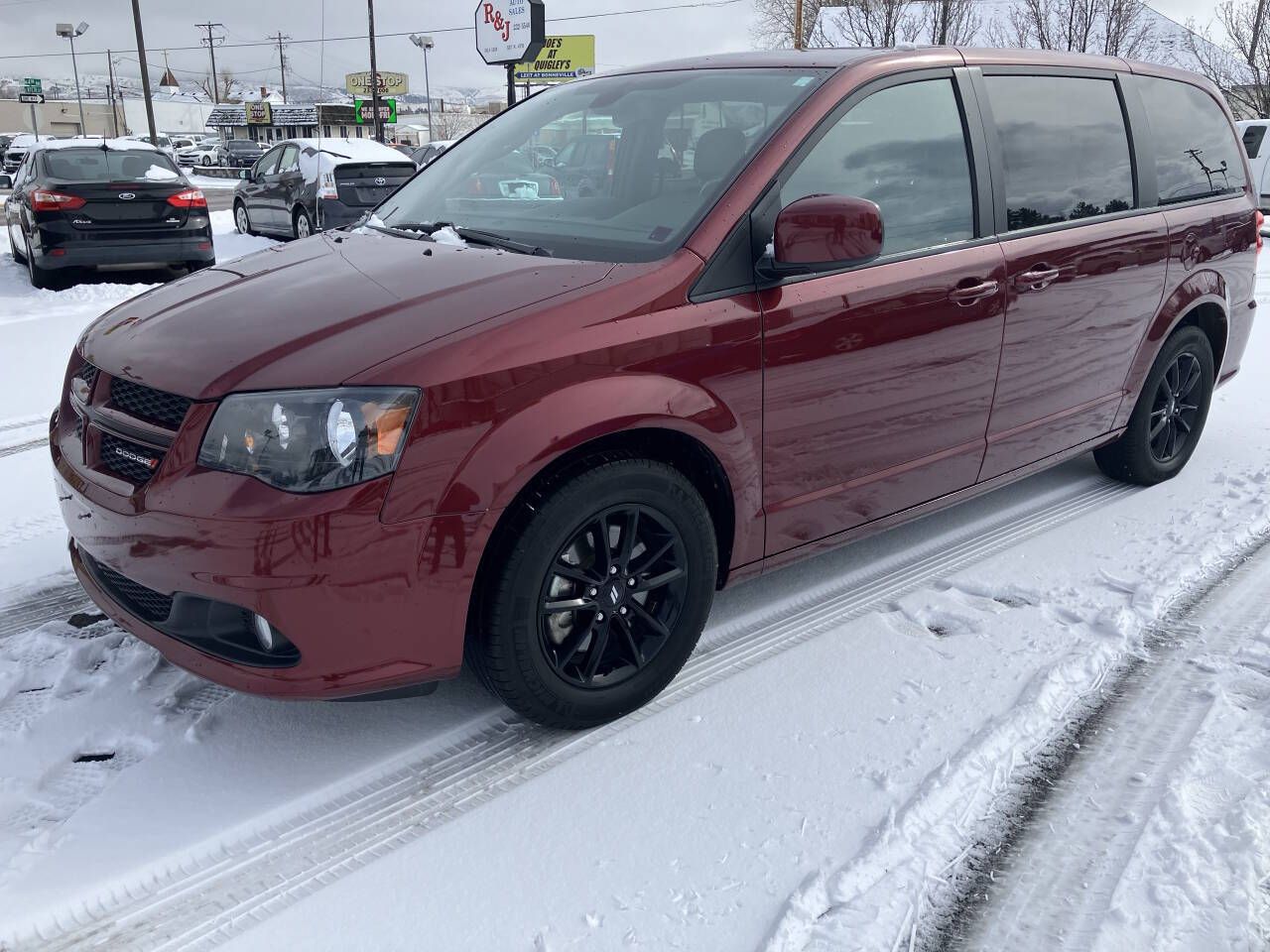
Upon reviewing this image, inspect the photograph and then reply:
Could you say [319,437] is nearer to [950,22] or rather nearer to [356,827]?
[356,827]

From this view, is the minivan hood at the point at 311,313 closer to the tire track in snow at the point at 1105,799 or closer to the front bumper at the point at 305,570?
the front bumper at the point at 305,570

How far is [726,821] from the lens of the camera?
2.50 m

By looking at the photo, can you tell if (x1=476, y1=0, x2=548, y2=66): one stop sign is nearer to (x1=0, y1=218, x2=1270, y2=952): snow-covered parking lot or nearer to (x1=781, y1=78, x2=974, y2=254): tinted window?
(x1=781, y1=78, x2=974, y2=254): tinted window

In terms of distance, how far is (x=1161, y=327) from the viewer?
4547 millimetres

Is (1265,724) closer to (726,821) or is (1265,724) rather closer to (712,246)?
(726,821)

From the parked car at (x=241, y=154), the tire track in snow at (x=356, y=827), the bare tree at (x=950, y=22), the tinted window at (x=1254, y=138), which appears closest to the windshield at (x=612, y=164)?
the tire track in snow at (x=356, y=827)

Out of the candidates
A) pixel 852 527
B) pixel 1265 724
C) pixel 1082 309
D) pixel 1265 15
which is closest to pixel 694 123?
pixel 852 527

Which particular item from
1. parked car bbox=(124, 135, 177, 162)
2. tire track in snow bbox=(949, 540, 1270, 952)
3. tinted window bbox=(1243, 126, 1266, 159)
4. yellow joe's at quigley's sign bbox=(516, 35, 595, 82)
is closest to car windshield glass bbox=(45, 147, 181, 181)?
parked car bbox=(124, 135, 177, 162)

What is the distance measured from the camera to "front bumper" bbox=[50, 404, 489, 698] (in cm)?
234

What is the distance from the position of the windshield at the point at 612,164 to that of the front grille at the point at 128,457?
120 centimetres

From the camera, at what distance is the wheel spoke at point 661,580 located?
2.88 m

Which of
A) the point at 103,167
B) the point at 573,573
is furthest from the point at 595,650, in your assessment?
the point at 103,167

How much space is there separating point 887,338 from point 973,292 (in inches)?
18.1

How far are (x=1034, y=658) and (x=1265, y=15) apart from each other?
34.2 meters
